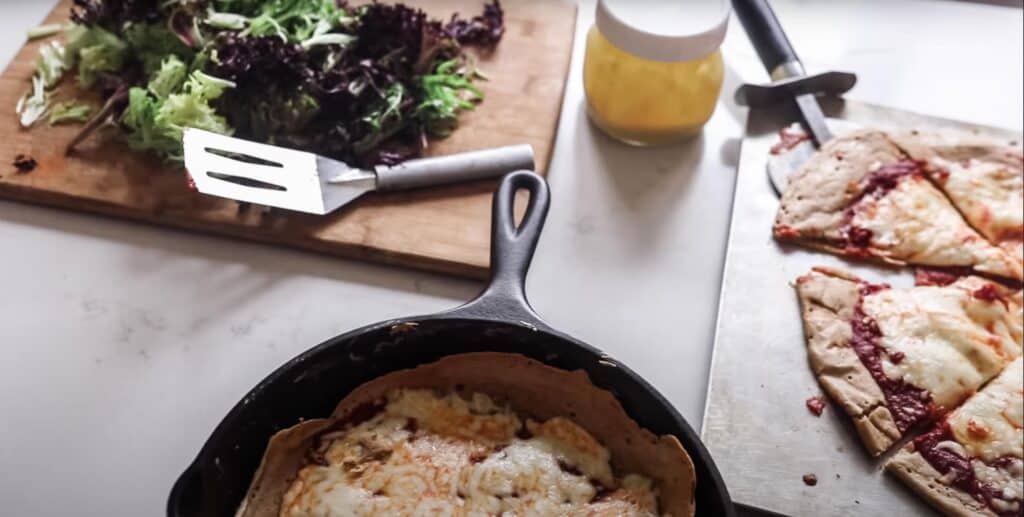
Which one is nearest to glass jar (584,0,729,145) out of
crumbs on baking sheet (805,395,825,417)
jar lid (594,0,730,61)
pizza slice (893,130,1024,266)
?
jar lid (594,0,730,61)

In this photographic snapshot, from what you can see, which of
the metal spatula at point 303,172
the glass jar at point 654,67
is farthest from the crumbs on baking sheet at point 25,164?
the glass jar at point 654,67

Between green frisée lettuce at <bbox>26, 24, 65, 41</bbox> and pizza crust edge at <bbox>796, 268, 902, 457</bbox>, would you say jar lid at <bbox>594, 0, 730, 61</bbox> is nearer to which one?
pizza crust edge at <bbox>796, 268, 902, 457</bbox>

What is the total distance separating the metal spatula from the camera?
1308mm

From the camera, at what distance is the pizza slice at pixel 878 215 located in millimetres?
1379

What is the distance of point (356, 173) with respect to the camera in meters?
1.41

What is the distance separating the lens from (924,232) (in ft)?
4.58

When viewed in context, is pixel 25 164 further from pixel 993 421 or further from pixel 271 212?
pixel 993 421

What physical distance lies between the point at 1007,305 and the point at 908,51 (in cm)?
64

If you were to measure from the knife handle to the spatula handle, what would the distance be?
0.46 meters

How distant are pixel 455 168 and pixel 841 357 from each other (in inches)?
24.0

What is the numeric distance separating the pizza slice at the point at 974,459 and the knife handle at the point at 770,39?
0.62 m

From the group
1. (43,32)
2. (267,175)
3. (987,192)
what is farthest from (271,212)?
(987,192)

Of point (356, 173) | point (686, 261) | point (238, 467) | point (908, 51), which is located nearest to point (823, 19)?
point (908, 51)

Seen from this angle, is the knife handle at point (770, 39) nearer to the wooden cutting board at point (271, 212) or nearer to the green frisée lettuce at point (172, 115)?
the wooden cutting board at point (271, 212)
